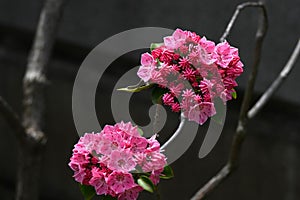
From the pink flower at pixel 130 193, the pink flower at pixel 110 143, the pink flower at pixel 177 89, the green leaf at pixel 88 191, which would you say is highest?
the pink flower at pixel 177 89

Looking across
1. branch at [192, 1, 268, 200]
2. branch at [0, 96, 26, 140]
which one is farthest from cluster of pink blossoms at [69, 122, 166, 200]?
branch at [0, 96, 26, 140]

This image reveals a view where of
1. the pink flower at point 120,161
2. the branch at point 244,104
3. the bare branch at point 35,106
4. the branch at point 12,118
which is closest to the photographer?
the pink flower at point 120,161

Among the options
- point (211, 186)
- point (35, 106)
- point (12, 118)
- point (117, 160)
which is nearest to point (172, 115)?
point (35, 106)

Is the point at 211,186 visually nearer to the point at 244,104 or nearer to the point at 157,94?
the point at 244,104

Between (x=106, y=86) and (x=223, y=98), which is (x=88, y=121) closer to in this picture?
(x=223, y=98)

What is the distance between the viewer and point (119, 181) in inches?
30.2

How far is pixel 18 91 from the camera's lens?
271 centimetres

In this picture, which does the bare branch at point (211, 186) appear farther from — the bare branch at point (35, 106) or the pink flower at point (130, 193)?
the bare branch at point (35, 106)

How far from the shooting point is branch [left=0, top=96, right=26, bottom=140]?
1.39 metres

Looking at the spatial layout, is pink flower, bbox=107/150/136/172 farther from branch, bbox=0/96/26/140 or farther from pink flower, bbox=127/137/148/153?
branch, bbox=0/96/26/140

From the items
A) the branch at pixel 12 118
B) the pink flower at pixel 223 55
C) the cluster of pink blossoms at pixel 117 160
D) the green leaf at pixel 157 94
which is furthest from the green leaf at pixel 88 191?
the branch at pixel 12 118

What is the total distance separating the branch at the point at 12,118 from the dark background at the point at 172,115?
86 cm

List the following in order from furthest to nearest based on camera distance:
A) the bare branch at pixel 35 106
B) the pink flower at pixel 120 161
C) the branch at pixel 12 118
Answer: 1. the bare branch at pixel 35 106
2. the branch at pixel 12 118
3. the pink flower at pixel 120 161

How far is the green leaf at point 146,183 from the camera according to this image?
77 centimetres
